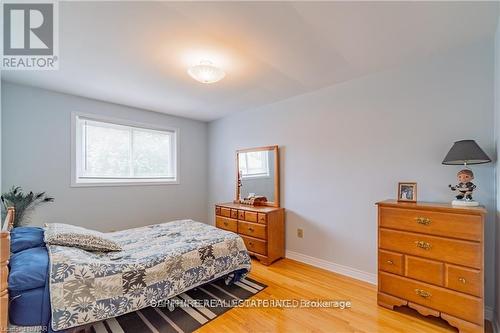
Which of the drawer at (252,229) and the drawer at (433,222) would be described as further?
the drawer at (252,229)

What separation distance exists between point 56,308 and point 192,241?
1.11 meters

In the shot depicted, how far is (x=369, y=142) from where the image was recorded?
2625 mm

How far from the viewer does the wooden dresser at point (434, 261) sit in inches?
65.6

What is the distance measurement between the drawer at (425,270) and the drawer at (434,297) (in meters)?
0.05

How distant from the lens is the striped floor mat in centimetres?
178

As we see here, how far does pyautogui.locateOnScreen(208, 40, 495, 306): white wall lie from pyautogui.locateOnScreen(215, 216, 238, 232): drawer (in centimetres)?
82

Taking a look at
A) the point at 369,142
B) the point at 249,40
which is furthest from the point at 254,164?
the point at 249,40

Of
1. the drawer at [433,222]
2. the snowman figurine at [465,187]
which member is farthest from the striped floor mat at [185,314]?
the snowman figurine at [465,187]

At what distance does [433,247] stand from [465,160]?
29.3 inches

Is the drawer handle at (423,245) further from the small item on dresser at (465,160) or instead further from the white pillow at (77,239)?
the white pillow at (77,239)

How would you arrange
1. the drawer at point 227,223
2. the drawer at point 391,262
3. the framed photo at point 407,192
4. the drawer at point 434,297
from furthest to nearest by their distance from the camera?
the drawer at point 227,223, the framed photo at point 407,192, the drawer at point 391,262, the drawer at point 434,297

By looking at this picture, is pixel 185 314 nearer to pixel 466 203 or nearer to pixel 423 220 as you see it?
pixel 423 220

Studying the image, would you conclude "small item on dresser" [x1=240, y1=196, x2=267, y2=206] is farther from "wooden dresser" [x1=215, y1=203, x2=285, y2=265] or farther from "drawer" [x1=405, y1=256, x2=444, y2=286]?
"drawer" [x1=405, y1=256, x2=444, y2=286]

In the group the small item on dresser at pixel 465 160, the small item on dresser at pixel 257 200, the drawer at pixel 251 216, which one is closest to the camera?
the small item on dresser at pixel 465 160
